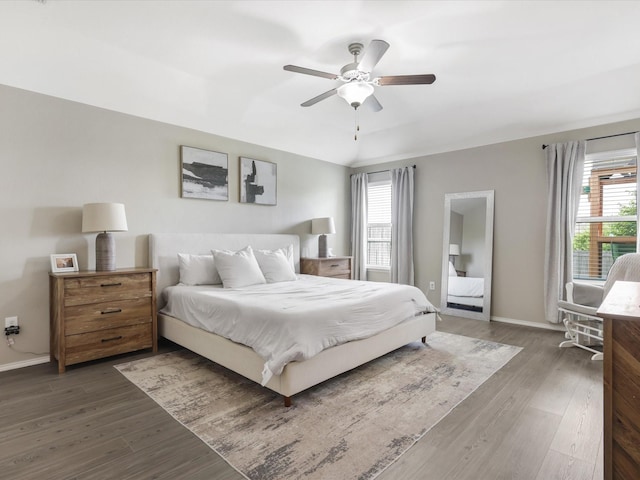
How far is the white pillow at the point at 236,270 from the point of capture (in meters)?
3.70

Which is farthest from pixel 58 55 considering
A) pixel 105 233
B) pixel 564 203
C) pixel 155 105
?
pixel 564 203

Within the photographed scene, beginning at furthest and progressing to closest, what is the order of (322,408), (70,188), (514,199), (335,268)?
(335,268), (514,199), (70,188), (322,408)

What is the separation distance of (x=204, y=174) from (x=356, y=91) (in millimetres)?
2286

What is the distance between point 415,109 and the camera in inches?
175

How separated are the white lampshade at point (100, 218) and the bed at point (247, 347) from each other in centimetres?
62

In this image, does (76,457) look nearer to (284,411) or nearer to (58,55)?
(284,411)

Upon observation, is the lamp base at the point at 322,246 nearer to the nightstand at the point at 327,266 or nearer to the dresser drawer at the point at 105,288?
the nightstand at the point at 327,266

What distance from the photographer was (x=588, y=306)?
3.59 metres

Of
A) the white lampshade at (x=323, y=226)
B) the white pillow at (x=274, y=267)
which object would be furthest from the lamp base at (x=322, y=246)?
the white pillow at (x=274, y=267)

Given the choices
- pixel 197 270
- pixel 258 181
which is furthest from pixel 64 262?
pixel 258 181

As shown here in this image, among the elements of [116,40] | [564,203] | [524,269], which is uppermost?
[116,40]

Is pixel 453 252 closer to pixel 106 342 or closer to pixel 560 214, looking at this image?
pixel 560 214

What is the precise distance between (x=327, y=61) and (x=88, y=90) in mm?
2324

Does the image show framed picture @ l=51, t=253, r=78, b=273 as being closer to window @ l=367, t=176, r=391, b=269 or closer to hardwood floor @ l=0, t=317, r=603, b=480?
hardwood floor @ l=0, t=317, r=603, b=480
